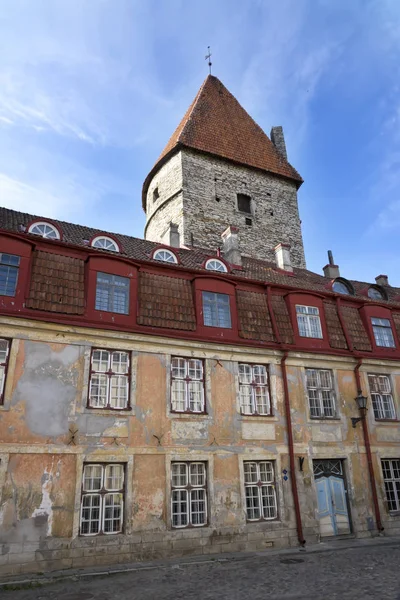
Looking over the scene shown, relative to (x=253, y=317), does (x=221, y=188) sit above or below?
above

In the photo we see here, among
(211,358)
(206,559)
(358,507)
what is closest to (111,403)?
(211,358)

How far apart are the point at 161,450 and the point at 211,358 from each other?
123 inches

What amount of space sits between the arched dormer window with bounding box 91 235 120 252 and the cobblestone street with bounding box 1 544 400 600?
9.48m

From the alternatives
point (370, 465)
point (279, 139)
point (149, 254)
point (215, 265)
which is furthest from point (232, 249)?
A: point (279, 139)

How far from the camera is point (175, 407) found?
12922 mm

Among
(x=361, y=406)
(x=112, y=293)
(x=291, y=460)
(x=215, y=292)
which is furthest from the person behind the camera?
(x=361, y=406)

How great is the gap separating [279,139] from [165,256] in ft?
73.9

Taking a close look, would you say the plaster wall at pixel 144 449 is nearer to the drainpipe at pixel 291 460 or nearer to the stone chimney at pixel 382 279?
the drainpipe at pixel 291 460

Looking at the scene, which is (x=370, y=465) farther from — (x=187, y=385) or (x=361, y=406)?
(x=187, y=385)

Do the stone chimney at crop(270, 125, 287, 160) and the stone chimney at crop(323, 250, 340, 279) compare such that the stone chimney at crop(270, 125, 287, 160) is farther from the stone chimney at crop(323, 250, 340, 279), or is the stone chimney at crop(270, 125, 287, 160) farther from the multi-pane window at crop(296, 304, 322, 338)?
the multi-pane window at crop(296, 304, 322, 338)

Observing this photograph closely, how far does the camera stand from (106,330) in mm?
12594

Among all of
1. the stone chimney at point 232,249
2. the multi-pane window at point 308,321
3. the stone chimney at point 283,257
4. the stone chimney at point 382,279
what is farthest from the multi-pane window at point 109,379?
the stone chimney at point 382,279

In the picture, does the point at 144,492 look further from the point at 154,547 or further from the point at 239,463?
the point at 239,463

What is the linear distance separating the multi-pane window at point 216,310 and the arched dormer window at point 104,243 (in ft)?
11.6
